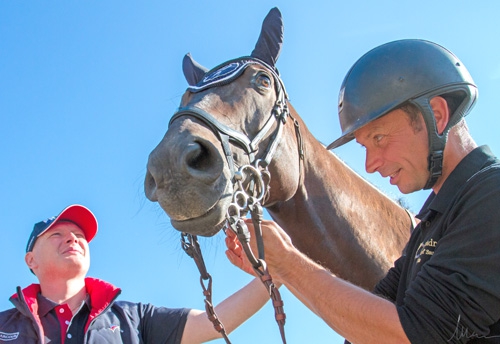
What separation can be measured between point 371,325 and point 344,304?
0.18 m

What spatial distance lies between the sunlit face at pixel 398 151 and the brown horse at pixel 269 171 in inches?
33.1

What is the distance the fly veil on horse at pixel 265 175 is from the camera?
11.1 feet

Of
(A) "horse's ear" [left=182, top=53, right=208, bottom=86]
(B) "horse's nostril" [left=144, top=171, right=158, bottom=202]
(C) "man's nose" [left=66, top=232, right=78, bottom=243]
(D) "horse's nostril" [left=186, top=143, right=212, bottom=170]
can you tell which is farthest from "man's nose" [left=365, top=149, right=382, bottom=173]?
(C) "man's nose" [left=66, top=232, right=78, bottom=243]

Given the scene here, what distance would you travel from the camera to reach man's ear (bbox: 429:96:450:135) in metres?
3.19

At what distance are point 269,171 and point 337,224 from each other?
816 millimetres

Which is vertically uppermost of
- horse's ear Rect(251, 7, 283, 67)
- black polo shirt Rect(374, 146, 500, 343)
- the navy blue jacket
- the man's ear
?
horse's ear Rect(251, 7, 283, 67)

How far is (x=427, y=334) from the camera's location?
8.52 ft

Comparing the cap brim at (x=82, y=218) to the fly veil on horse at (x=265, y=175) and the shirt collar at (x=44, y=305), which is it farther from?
the fly veil on horse at (x=265, y=175)

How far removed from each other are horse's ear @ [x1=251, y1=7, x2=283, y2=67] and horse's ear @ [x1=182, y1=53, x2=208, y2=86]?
0.59 meters

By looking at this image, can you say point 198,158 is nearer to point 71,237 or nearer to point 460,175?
point 460,175

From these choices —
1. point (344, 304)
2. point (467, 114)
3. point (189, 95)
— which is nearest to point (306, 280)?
point (344, 304)

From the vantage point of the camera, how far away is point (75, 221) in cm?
538

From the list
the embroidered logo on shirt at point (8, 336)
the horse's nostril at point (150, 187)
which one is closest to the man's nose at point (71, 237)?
the embroidered logo on shirt at point (8, 336)

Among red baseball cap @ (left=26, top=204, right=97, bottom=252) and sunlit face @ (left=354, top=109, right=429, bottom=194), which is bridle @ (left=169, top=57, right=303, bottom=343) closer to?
sunlit face @ (left=354, top=109, right=429, bottom=194)
